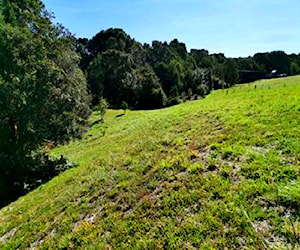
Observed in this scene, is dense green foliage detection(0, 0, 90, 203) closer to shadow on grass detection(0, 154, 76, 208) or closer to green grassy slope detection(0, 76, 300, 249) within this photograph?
shadow on grass detection(0, 154, 76, 208)

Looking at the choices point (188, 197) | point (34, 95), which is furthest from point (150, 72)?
point (188, 197)

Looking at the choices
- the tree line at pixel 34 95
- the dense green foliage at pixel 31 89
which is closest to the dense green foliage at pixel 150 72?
the tree line at pixel 34 95

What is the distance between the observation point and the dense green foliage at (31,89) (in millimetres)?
12406

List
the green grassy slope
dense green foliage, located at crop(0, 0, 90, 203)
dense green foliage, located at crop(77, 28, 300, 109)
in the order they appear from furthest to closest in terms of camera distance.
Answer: dense green foliage, located at crop(77, 28, 300, 109)
dense green foliage, located at crop(0, 0, 90, 203)
the green grassy slope

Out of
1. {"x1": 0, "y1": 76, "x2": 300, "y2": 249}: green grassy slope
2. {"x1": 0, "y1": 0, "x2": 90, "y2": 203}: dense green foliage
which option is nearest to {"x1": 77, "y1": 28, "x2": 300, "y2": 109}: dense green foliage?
{"x1": 0, "y1": 0, "x2": 90, "y2": 203}: dense green foliage

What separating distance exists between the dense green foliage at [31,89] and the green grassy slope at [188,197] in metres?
3.66

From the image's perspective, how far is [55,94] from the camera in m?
14.0

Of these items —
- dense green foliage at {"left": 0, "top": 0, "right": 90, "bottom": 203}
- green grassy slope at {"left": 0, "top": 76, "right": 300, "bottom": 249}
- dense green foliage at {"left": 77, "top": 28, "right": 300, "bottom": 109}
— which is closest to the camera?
green grassy slope at {"left": 0, "top": 76, "right": 300, "bottom": 249}

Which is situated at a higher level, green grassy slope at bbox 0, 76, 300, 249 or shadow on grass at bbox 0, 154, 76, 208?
green grassy slope at bbox 0, 76, 300, 249

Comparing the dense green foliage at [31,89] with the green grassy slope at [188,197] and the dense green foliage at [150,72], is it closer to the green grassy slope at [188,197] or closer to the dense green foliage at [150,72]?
the green grassy slope at [188,197]

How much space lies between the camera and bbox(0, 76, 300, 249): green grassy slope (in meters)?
4.73

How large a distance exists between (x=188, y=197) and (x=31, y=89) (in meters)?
9.58

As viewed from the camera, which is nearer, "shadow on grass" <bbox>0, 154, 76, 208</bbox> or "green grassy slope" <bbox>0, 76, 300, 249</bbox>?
"green grassy slope" <bbox>0, 76, 300, 249</bbox>

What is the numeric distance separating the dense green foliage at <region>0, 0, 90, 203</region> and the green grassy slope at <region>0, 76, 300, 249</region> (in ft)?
12.0
